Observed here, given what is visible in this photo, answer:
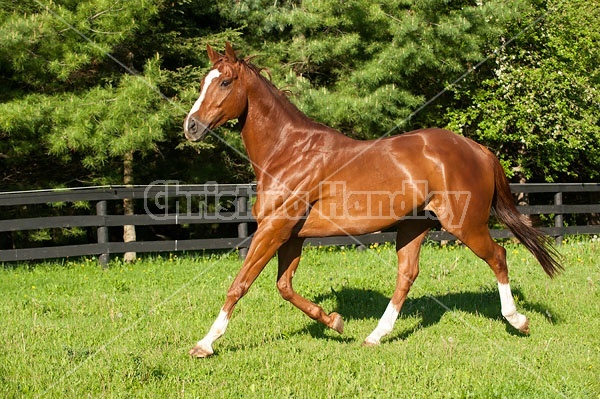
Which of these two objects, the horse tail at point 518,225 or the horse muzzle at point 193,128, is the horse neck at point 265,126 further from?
the horse tail at point 518,225

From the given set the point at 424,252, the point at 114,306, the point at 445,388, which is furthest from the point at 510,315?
the point at 424,252

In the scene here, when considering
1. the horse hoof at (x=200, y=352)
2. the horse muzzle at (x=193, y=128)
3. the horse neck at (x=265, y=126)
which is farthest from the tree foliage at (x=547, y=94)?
the horse hoof at (x=200, y=352)

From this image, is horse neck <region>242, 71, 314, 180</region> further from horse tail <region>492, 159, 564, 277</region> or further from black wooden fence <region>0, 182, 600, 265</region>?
black wooden fence <region>0, 182, 600, 265</region>

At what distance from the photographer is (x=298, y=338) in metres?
5.55

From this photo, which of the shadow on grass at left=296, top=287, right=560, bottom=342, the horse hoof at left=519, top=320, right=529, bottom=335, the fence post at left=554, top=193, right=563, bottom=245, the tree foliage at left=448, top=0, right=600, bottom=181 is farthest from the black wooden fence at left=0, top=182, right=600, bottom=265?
the horse hoof at left=519, top=320, right=529, bottom=335

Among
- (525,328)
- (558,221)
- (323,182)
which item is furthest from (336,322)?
(558,221)

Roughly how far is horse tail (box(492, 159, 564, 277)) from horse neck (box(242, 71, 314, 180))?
2256 mm

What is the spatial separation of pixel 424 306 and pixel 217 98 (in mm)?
3389

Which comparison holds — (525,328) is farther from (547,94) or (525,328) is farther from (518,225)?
(547,94)

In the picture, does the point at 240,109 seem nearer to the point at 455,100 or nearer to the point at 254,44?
the point at 254,44

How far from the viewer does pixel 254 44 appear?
15.1 m

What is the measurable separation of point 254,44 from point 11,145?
6.16 m

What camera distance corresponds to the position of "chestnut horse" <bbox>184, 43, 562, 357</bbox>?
508cm

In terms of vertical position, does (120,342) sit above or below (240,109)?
below
